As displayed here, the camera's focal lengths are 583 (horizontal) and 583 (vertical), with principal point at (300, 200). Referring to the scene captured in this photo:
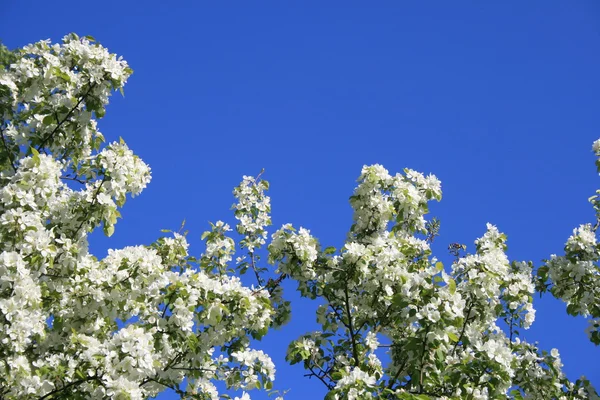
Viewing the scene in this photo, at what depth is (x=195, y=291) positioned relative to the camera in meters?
5.61

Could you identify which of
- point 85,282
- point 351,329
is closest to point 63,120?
point 85,282

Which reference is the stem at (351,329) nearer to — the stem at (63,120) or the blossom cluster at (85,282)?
the blossom cluster at (85,282)

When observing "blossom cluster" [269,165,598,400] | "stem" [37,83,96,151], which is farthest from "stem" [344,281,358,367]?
"stem" [37,83,96,151]

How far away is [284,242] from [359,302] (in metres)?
1.14

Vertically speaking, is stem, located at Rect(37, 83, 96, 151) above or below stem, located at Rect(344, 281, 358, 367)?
above

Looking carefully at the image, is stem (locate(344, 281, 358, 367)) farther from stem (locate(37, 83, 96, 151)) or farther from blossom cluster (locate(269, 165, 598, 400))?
stem (locate(37, 83, 96, 151))

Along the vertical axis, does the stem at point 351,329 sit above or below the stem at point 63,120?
below

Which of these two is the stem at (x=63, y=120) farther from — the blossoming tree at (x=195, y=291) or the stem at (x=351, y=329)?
the stem at (x=351, y=329)

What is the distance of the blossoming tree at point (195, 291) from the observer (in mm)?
5254

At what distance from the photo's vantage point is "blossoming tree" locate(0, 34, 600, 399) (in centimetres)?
525

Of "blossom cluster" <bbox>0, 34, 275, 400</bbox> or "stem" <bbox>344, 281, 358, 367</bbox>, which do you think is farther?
"stem" <bbox>344, 281, 358, 367</bbox>

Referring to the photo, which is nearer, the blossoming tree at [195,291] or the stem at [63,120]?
the blossoming tree at [195,291]

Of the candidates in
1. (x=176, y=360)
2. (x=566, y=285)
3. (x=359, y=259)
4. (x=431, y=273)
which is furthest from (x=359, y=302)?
(x=566, y=285)

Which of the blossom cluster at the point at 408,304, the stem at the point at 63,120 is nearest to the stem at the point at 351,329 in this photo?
the blossom cluster at the point at 408,304
